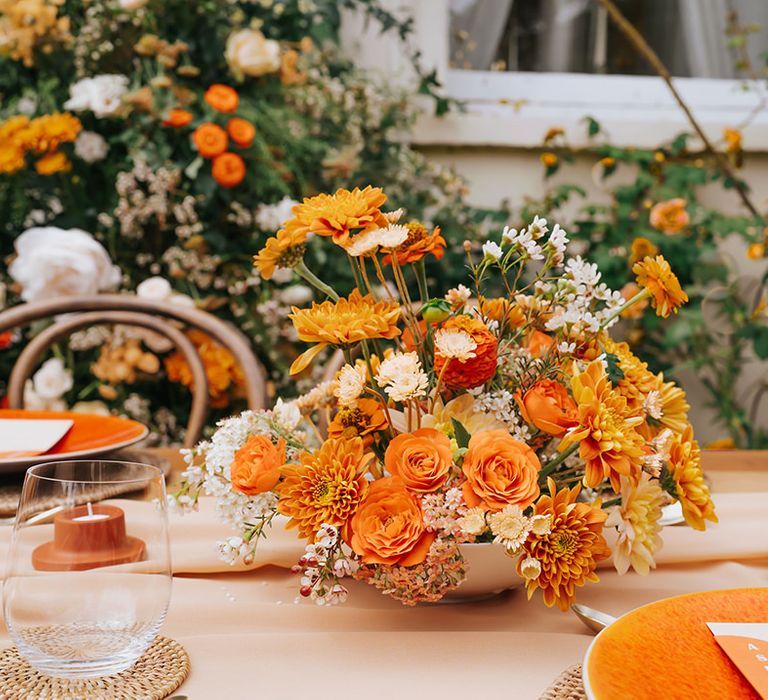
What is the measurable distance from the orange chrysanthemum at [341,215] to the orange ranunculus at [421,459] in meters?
0.14

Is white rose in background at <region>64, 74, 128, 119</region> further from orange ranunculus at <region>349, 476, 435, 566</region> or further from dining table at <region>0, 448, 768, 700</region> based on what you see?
orange ranunculus at <region>349, 476, 435, 566</region>

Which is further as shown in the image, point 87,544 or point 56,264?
point 56,264

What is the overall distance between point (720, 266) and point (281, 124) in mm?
1222

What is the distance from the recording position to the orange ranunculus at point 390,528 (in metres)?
0.53

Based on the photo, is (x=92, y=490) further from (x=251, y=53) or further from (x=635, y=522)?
(x=251, y=53)

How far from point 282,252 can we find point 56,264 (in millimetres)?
1206

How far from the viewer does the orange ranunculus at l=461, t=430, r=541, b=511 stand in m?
0.53

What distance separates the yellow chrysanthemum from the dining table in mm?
100

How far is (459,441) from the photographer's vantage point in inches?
23.1

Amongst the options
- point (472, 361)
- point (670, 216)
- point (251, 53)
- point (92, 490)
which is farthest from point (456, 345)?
point (670, 216)

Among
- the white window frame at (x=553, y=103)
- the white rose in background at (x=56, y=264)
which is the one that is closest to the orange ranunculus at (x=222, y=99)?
the white rose in background at (x=56, y=264)

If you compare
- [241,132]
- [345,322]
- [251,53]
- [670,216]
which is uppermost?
[251,53]

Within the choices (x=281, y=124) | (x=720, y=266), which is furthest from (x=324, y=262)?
(x=720, y=266)

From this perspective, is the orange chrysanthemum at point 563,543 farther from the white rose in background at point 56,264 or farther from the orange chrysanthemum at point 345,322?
the white rose in background at point 56,264
